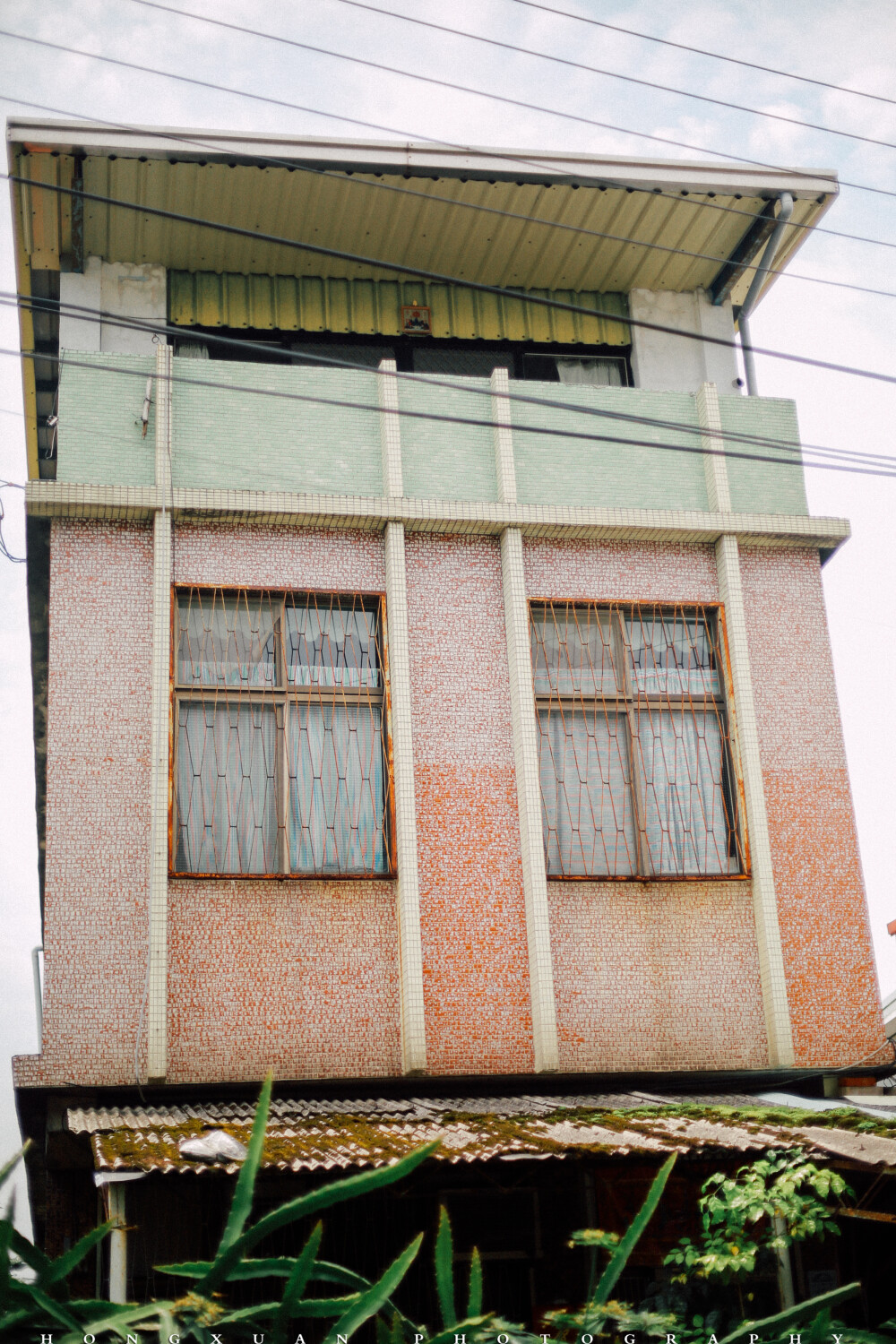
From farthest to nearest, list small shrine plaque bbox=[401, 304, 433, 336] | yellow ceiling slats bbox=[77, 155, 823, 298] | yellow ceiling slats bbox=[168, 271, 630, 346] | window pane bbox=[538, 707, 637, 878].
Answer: small shrine plaque bbox=[401, 304, 433, 336] → yellow ceiling slats bbox=[168, 271, 630, 346] → yellow ceiling slats bbox=[77, 155, 823, 298] → window pane bbox=[538, 707, 637, 878]

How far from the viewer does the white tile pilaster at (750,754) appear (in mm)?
11680

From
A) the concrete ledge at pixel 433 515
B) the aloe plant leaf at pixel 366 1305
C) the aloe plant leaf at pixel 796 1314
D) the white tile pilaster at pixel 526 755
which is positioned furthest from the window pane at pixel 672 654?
the aloe plant leaf at pixel 366 1305

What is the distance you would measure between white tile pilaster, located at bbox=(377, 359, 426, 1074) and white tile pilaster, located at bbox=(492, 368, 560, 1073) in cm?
93

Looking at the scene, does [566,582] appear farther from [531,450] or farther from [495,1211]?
[495,1211]

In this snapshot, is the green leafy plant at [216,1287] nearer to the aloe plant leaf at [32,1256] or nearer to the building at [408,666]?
the aloe plant leaf at [32,1256]

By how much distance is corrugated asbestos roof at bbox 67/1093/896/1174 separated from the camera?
26.2 ft

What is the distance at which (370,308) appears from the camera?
14078 mm

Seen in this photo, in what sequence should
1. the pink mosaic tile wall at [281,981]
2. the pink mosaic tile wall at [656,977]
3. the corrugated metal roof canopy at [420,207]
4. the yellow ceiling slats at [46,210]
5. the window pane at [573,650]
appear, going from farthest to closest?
the corrugated metal roof canopy at [420,207] < the yellow ceiling slats at [46,210] < the window pane at [573,650] < the pink mosaic tile wall at [656,977] < the pink mosaic tile wall at [281,981]

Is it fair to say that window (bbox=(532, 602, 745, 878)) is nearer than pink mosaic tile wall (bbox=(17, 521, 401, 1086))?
No

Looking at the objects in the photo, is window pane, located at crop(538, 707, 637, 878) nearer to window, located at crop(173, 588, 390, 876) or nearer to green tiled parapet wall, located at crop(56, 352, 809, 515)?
window, located at crop(173, 588, 390, 876)

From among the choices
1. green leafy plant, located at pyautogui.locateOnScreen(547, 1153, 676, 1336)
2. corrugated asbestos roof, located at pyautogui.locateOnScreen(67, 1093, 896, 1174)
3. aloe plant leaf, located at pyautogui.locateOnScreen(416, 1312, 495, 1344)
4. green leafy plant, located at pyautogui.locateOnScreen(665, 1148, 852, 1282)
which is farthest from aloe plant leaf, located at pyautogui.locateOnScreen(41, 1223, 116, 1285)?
green leafy plant, located at pyautogui.locateOnScreen(665, 1148, 852, 1282)

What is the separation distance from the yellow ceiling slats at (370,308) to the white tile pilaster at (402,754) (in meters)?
1.40

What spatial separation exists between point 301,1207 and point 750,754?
8626 mm

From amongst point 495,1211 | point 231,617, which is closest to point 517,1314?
point 495,1211
